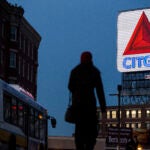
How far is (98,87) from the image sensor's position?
888 cm

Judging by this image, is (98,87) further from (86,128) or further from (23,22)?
(23,22)

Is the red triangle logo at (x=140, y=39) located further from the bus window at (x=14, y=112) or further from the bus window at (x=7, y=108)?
the bus window at (x=7, y=108)

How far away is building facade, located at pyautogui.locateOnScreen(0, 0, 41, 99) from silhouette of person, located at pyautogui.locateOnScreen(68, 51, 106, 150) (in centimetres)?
6292

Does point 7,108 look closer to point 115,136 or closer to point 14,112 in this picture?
point 14,112

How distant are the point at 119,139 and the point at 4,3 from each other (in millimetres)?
47462

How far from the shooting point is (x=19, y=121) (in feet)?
71.7

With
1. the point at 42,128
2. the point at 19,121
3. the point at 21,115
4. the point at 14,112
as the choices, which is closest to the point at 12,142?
the point at 14,112

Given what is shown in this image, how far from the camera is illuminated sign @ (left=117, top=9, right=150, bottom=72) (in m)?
75.4

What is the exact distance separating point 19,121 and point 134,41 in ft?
183

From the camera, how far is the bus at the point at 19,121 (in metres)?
19.8

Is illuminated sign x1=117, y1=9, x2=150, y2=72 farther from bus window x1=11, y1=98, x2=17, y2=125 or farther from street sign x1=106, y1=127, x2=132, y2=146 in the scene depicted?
bus window x1=11, y1=98, x2=17, y2=125

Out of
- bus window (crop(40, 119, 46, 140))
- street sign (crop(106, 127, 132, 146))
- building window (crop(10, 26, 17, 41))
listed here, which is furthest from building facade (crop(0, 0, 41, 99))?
bus window (crop(40, 119, 46, 140))

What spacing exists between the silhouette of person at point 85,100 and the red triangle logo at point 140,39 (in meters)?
67.1

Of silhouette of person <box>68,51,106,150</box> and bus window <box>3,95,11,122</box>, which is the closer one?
silhouette of person <box>68,51,106,150</box>
